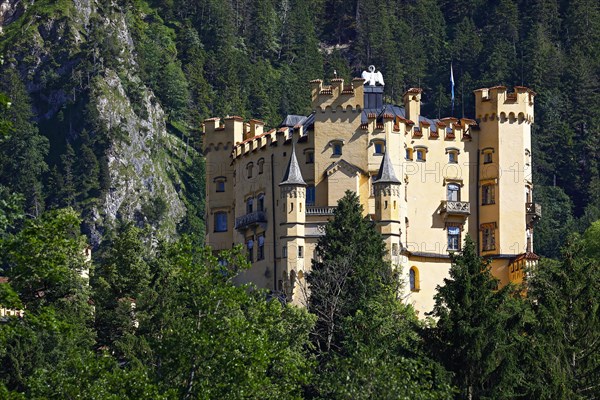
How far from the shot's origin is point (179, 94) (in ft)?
637

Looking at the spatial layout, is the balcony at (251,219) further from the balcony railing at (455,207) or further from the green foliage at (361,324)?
the balcony railing at (455,207)

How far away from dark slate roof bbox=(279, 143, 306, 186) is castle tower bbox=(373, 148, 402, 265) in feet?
12.8

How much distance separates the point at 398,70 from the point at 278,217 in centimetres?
9367

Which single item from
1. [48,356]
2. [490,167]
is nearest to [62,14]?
[490,167]

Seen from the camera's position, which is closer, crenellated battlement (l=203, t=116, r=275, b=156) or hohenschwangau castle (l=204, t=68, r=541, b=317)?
hohenschwangau castle (l=204, t=68, r=541, b=317)

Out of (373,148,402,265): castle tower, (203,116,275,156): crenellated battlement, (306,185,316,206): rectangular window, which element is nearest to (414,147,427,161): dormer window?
(373,148,402,265): castle tower

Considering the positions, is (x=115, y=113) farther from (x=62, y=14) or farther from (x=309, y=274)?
(x=309, y=274)

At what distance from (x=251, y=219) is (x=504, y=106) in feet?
51.0

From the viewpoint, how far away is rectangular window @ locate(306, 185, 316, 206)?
3674 inches

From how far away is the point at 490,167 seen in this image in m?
97.5

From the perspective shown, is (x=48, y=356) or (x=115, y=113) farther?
(x=115, y=113)

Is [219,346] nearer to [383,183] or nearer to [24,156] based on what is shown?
[383,183]

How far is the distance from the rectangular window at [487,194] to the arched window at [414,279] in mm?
6209

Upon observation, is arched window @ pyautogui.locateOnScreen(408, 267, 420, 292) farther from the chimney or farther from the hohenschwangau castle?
the chimney
